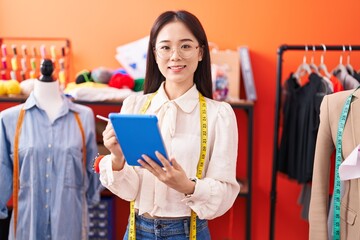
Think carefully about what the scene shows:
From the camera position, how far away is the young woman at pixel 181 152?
1.28m

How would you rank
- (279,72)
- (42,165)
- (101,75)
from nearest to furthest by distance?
(42,165) → (279,72) → (101,75)

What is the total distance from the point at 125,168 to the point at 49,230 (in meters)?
0.91

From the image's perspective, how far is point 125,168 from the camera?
4.33 feet

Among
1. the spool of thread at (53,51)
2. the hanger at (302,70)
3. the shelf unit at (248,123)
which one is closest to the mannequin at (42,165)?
the shelf unit at (248,123)

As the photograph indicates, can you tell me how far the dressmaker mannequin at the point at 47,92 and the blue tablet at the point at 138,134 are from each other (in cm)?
101

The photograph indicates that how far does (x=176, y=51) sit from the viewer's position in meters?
1.31

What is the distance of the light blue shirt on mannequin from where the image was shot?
6.47 feet

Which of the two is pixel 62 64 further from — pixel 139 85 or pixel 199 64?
pixel 199 64

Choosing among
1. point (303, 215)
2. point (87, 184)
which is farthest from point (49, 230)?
point (303, 215)

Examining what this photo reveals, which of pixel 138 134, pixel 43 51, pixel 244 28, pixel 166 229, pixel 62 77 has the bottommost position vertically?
pixel 166 229

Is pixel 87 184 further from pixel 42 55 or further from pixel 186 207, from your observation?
pixel 42 55

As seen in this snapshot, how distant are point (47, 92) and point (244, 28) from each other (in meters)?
1.46

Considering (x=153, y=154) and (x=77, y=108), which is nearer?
(x=153, y=154)

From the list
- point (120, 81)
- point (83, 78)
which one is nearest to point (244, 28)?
point (120, 81)
